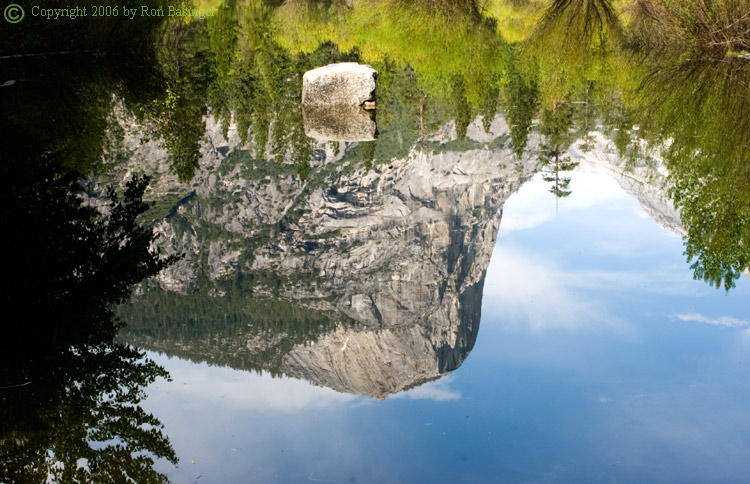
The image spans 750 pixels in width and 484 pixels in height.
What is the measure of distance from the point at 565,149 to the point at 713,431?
1562 centimetres

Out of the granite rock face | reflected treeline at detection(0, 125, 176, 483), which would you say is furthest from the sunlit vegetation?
reflected treeline at detection(0, 125, 176, 483)

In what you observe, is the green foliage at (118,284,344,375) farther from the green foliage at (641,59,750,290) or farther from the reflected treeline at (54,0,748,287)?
the green foliage at (641,59,750,290)

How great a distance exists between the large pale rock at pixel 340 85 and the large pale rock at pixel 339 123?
11.3 inches

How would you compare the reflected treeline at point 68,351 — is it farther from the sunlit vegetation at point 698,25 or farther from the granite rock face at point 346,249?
the sunlit vegetation at point 698,25

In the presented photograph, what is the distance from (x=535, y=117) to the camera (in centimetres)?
2741

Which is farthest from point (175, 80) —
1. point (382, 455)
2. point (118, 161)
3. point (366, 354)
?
point (382, 455)

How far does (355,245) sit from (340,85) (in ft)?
45.0

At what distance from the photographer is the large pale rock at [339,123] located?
2433 centimetres

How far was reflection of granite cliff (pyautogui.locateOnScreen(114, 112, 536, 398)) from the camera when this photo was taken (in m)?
12.4

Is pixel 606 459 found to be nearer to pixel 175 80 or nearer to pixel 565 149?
pixel 565 149

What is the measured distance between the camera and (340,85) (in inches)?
1130

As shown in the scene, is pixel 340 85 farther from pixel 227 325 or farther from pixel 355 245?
pixel 227 325

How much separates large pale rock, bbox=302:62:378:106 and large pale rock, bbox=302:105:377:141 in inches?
11.3

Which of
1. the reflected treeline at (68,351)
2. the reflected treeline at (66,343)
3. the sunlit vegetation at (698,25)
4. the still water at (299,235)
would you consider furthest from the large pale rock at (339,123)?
the sunlit vegetation at (698,25)
